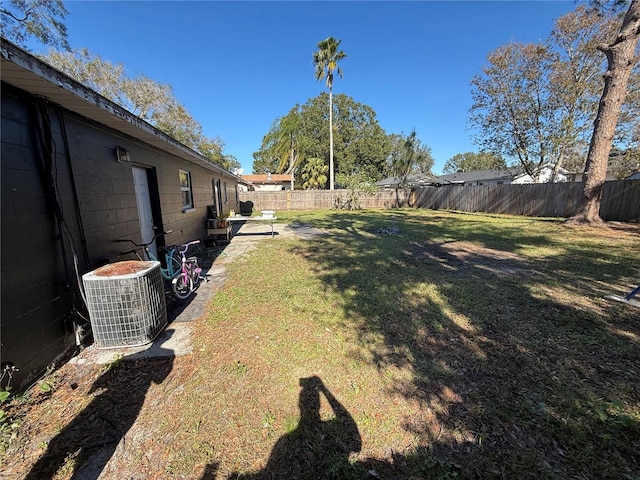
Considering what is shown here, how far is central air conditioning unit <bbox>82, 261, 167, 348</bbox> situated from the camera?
2564 millimetres

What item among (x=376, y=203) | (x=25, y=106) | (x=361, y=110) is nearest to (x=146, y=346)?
(x=25, y=106)

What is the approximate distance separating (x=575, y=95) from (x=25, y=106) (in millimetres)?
22661

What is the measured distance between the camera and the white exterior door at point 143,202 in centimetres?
464

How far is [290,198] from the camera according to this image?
71.5 feet

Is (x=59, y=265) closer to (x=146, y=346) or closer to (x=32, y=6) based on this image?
(x=146, y=346)

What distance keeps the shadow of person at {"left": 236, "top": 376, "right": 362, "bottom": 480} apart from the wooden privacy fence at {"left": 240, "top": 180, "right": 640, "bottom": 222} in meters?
15.7

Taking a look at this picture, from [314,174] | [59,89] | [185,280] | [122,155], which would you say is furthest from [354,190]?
[59,89]

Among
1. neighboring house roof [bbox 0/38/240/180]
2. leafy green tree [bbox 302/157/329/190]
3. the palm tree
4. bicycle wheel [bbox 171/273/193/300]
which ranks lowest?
bicycle wheel [bbox 171/273/193/300]

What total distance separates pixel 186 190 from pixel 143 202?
2.65m

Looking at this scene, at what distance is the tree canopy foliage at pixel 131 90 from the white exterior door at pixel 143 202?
35.4 feet

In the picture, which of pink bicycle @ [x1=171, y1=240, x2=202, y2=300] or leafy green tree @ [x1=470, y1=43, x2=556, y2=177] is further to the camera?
leafy green tree @ [x1=470, y1=43, x2=556, y2=177]

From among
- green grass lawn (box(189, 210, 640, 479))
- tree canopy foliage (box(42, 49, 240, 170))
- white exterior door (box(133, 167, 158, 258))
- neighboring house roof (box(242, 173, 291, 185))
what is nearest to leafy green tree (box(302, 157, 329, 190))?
neighboring house roof (box(242, 173, 291, 185))

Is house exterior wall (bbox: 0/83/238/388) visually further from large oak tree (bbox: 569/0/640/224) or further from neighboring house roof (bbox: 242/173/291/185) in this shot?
neighboring house roof (bbox: 242/173/291/185)

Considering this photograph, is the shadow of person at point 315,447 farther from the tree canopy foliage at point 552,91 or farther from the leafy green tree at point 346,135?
the leafy green tree at point 346,135
